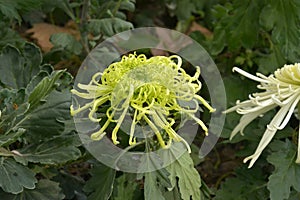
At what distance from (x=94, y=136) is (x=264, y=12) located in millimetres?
618

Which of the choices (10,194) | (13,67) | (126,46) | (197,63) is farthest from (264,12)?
(10,194)

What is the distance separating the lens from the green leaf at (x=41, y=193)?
3.33ft

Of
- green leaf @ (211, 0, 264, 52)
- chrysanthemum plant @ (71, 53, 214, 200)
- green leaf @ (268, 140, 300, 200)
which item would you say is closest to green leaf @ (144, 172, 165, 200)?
chrysanthemum plant @ (71, 53, 214, 200)

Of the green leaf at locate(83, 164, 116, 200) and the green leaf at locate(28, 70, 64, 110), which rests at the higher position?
the green leaf at locate(28, 70, 64, 110)

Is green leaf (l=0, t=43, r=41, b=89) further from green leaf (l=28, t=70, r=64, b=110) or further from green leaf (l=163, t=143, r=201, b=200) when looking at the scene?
green leaf (l=163, t=143, r=201, b=200)

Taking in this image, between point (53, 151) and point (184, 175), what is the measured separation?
0.21 m

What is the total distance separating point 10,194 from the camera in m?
1.02

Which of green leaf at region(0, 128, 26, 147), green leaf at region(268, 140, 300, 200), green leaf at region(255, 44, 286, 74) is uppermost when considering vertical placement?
green leaf at region(0, 128, 26, 147)

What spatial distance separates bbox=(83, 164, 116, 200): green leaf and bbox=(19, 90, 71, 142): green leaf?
86 millimetres

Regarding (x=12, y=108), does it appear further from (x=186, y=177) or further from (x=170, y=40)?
(x=170, y=40)

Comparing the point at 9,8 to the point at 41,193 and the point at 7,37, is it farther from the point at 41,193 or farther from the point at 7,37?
the point at 41,193

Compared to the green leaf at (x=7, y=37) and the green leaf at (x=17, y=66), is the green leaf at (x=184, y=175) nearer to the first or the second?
the green leaf at (x=17, y=66)

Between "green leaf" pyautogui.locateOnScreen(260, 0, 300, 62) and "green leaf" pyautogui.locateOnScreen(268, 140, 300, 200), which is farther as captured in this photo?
"green leaf" pyautogui.locateOnScreen(260, 0, 300, 62)

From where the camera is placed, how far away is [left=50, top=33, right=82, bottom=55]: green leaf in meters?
1.31
